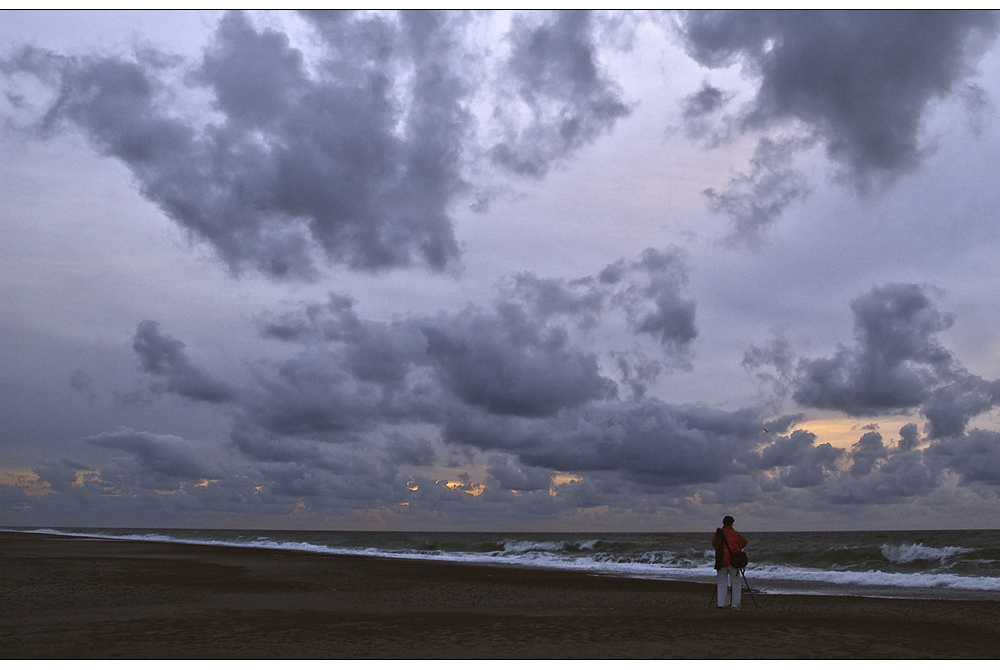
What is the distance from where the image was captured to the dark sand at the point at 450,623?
1088 centimetres

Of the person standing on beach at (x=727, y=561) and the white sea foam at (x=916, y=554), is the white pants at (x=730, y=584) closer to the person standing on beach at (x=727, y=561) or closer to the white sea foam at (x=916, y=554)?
the person standing on beach at (x=727, y=561)

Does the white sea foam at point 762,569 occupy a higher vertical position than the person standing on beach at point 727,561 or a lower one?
lower

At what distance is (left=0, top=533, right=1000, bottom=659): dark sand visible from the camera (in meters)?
10.9

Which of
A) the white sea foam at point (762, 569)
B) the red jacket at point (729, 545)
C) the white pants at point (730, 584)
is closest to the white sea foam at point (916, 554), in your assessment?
the white sea foam at point (762, 569)

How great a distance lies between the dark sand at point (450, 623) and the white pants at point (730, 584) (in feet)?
1.80

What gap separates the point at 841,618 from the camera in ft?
49.3

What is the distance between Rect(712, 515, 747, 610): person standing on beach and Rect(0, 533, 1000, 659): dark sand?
1.96ft

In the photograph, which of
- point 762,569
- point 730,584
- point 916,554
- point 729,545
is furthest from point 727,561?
point 916,554

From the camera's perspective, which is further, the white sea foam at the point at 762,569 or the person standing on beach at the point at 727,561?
the white sea foam at the point at 762,569

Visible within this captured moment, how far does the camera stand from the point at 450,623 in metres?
13.9

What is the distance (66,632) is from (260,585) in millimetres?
11341

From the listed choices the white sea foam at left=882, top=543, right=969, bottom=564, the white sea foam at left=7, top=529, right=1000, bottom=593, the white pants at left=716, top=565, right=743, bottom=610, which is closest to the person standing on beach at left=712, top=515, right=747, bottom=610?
the white pants at left=716, top=565, right=743, bottom=610

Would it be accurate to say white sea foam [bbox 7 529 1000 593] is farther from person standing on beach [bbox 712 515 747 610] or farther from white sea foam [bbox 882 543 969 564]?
person standing on beach [bbox 712 515 747 610]

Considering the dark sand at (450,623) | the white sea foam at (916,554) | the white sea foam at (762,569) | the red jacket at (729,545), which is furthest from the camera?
the white sea foam at (916,554)
